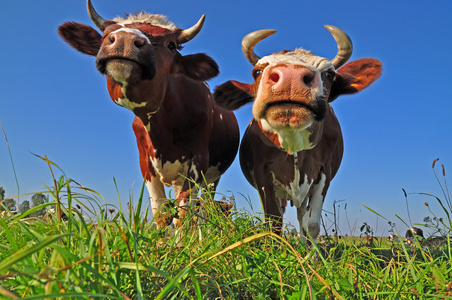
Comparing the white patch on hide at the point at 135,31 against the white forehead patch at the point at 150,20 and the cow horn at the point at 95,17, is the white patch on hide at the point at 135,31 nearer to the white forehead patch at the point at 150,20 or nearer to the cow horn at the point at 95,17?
the white forehead patch at the point at 150,20

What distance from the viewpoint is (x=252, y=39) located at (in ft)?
17.3

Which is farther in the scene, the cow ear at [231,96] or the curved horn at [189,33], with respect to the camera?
the curved horn at [189,33]

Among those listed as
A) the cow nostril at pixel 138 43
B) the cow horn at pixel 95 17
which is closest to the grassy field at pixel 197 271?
the cow nostril at pixel 138 43

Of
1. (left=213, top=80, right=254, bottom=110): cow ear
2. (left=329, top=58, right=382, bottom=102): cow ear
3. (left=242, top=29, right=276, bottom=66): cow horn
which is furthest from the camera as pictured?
(left=213, top=80, right=254, bottom=110): cow ear

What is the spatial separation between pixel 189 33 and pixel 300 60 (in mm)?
1882

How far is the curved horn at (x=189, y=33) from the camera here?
5613mm

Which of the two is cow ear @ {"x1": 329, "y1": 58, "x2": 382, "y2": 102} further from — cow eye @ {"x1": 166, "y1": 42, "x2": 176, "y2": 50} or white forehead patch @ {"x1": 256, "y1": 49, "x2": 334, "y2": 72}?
cow eye @ {"x1": 166, "y1": 42, "x2": 176, "y2": 50}

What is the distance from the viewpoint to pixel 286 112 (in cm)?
408

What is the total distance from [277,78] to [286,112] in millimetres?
352

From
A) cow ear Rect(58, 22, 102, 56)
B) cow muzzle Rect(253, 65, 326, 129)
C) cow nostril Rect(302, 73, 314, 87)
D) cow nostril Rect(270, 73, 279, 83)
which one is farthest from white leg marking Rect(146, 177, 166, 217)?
cow nostril Rect(302, 73, 314, 87)

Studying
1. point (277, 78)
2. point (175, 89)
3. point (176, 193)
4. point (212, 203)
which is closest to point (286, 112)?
point (277, 78)

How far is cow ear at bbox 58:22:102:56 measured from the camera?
565 cm

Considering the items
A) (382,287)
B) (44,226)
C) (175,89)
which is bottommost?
(382,287)

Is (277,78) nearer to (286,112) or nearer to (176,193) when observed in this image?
(286,112)
